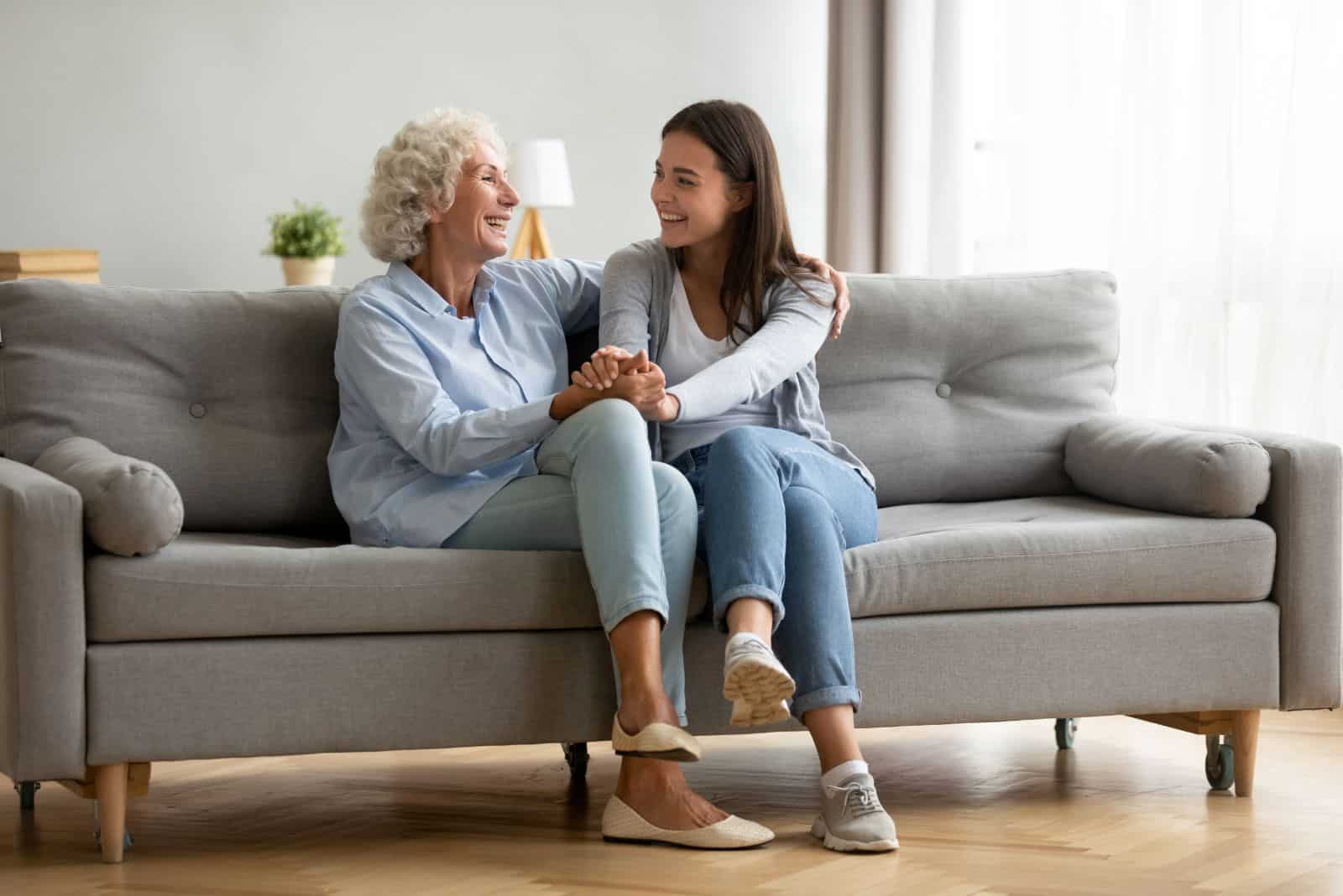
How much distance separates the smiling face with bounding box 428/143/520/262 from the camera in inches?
104

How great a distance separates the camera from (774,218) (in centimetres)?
268

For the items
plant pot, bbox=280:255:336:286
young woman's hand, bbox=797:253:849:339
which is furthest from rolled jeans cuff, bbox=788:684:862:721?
plant pot, bbox=280:255:336:286

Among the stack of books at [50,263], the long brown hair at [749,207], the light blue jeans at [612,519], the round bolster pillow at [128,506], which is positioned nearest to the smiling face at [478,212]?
the long brown hair at [749,207]

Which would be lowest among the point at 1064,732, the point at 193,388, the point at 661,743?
the point at 1064,732

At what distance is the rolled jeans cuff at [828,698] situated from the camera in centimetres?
226

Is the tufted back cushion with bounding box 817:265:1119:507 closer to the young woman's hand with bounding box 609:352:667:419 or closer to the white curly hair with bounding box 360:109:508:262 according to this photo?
the young woman's hand with bounding box 609:352:667:419

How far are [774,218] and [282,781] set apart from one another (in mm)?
1240

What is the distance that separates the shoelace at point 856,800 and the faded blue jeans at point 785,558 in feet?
0.37

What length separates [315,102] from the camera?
211 inches

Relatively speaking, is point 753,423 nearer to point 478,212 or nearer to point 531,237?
point 478,212

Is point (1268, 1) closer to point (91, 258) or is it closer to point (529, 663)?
point (529, 663)

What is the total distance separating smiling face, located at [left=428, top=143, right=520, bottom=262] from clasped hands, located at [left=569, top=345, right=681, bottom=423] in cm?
38

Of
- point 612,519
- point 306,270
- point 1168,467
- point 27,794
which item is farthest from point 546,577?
point 306,270

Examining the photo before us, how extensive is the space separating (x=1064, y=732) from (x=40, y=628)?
5.78 feet
